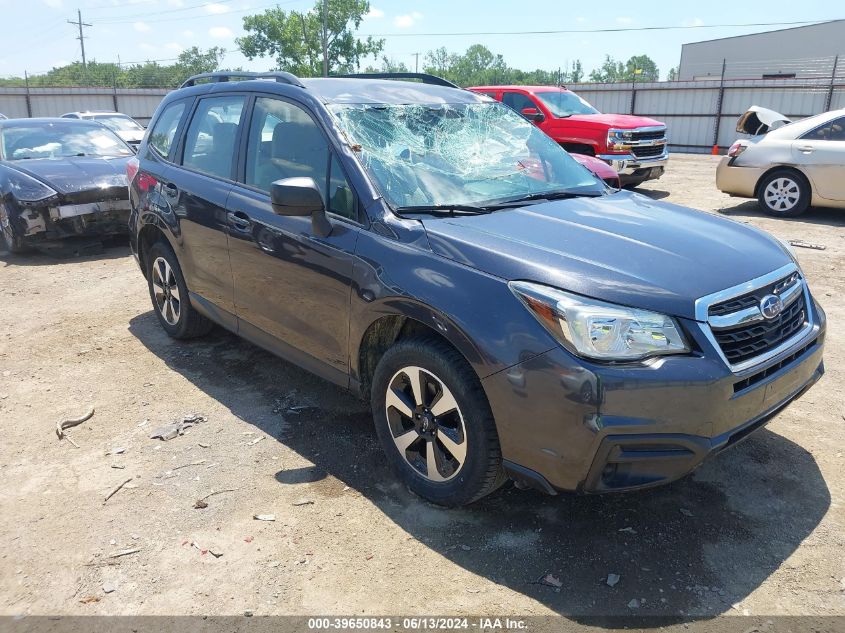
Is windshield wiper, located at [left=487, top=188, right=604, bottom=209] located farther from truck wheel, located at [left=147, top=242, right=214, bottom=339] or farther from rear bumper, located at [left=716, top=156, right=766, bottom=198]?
rear bumper, located at [left=716, top=156, right=766, bottom=198]

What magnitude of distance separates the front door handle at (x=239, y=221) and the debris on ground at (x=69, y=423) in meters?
1.48

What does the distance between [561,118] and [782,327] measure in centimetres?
1020

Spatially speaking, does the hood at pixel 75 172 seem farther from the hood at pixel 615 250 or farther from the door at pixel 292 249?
the hood at pixel 615 250

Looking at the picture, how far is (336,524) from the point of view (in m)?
2.98

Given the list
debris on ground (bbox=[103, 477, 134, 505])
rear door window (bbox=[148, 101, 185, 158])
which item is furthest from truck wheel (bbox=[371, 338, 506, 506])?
rear door window (bbox=[148, 101, 185, 158])

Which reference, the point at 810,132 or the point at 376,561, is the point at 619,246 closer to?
the point at 376,561

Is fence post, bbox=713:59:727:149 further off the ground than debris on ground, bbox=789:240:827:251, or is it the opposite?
fence post, bbox=713:59:727:149

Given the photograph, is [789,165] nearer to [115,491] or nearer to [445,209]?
[445,209]

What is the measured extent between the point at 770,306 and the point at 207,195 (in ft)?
10.7

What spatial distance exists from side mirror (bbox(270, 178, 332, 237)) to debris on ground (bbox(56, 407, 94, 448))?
1892mm

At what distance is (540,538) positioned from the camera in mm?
2867

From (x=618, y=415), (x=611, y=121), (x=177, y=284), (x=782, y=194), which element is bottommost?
(x=177, y=284)

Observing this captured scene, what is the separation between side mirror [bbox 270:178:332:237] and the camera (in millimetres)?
3137

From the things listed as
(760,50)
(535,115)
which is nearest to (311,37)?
(760,50)
